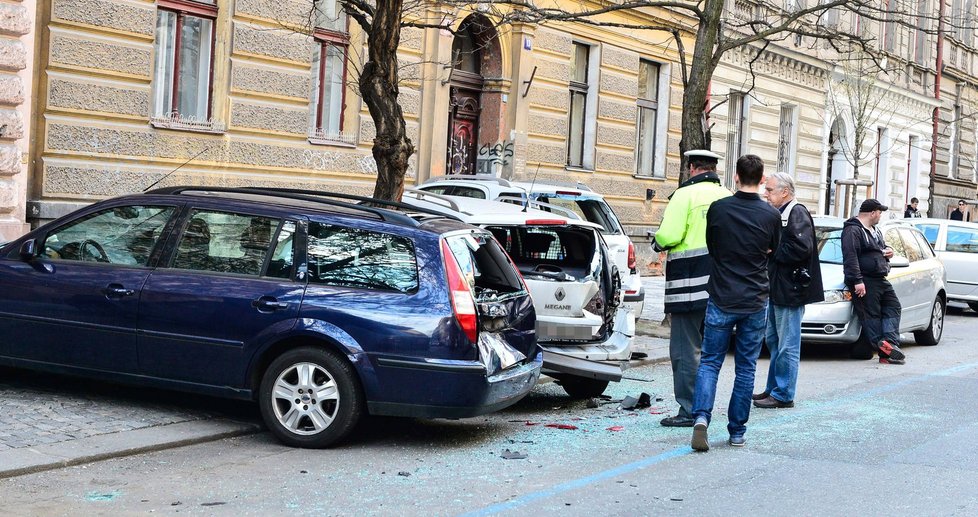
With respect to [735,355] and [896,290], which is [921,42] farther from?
[735,355]

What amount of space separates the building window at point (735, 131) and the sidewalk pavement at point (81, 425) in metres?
20.9

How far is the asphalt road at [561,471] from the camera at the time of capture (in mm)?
6285

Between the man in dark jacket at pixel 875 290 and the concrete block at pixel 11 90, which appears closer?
the concrete block at pixel 11 90

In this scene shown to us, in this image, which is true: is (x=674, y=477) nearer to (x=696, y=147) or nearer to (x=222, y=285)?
(x=222, y=285)

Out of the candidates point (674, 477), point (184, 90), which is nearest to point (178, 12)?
point (184, 90)

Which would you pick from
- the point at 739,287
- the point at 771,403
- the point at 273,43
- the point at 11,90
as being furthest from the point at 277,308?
the point at 273,43

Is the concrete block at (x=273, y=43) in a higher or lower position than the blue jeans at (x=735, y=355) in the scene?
higher

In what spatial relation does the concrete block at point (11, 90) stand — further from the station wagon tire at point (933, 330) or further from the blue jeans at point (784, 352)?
the station wagon tire at point (933, 330)

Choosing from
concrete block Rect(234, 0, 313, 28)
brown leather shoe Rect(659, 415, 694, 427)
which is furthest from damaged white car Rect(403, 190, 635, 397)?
concrete block Rect(234, 0, 313, 28)

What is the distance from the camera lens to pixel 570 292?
364 inches

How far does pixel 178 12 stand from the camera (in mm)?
15031

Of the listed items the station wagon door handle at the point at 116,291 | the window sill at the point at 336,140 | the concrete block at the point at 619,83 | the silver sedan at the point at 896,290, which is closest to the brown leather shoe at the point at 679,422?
the station wagon door handle at the point at 116,291

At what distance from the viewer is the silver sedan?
13.4m

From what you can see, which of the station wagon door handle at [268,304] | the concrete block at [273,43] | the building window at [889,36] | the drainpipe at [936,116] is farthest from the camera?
the drainpipe at [936,116]
